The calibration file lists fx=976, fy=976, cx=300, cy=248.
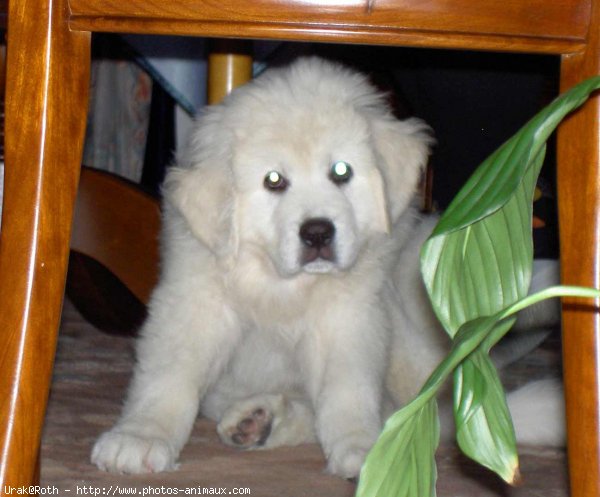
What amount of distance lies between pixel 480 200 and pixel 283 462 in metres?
1.13

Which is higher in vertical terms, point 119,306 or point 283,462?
point 119,306

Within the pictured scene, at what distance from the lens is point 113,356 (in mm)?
2861

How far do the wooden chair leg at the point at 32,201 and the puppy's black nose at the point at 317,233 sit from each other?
787 mm

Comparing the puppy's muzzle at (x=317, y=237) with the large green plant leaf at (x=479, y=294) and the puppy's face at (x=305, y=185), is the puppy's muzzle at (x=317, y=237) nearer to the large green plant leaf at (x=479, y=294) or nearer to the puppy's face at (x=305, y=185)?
the puppy's face at (x=305, y=185)

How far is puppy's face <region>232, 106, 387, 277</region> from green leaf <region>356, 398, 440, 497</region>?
108 cm

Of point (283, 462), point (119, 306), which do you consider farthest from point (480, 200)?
point (119, 306)

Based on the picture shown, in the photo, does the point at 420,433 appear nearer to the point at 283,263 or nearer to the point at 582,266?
the point at 582,266

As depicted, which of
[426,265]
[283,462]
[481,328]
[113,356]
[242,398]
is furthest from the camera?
[113,356]

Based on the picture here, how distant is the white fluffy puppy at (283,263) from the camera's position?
6.50ft

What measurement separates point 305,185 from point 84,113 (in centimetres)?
85

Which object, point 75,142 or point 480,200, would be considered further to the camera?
point 75,142

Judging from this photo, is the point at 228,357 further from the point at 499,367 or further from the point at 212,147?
the point at 499,367

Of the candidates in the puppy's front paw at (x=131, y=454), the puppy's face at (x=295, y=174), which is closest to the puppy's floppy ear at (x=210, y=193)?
the puppy's face at (x=295, y=174)

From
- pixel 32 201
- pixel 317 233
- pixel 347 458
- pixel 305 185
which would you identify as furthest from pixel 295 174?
pixel 32 201
